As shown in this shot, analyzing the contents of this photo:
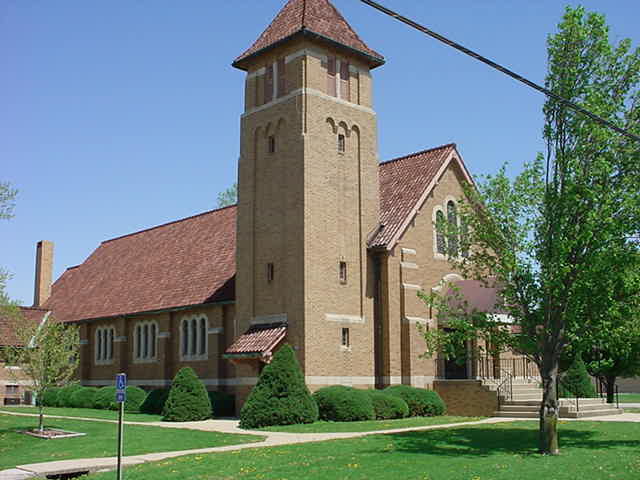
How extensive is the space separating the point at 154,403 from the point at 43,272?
2748 cm

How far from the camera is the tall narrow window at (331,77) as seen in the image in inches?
1259

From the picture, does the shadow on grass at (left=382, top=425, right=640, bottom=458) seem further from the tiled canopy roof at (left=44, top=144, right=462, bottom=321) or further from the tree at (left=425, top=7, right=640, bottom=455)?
the tiled canopy roof at (left=44, top=144, right=462, bottom=321)

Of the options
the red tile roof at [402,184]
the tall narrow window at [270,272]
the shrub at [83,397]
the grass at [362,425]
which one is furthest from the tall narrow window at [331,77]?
the shrub at [83,397]

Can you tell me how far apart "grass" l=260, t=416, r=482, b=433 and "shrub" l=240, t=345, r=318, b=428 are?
0.42 m

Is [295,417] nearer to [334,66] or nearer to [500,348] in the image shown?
[500,348]

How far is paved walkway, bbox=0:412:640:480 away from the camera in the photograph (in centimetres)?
1681

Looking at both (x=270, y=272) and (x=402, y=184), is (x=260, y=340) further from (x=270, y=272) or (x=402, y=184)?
(x=402, y=184)

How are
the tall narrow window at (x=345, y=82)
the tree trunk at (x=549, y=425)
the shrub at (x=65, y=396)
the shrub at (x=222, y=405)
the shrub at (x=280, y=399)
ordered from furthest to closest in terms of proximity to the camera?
the shrub at (x=65, y=396)
the tall narrow window at (x=345, y=82)
the shrub at (x=222, y=405)
the shrub at (x=280, y=399)
the tree trunk at (x=549, y=425)

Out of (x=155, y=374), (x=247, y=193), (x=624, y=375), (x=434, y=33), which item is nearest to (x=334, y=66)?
(x=247, y=193)

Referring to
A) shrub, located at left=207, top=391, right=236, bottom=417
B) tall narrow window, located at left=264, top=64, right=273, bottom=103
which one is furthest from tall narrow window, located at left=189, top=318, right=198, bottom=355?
tall narrow window, located at left=264, top=64, right=273, bottom=103

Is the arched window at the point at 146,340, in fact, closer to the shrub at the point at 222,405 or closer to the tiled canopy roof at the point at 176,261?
the tiled canopy roof at the point at 176,261

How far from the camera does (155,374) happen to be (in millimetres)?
38844

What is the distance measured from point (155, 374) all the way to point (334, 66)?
1849 cm

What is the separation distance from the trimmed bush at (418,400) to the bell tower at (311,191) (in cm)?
181
